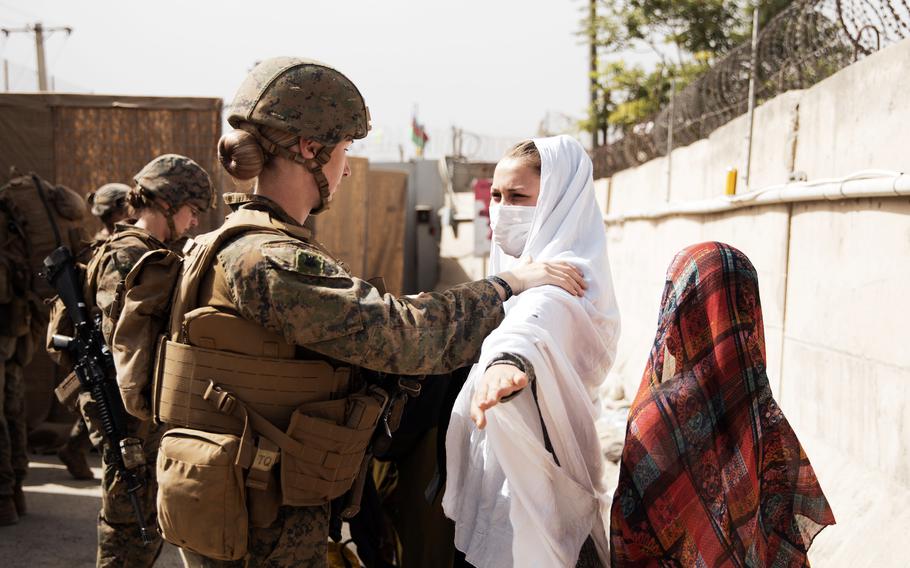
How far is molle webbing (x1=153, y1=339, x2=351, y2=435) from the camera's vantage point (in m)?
1.87

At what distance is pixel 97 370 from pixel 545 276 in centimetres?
223

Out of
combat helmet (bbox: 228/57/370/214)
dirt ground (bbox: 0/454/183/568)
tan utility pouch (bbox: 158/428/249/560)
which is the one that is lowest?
dirt ground (bbox: 0/454/183/568)

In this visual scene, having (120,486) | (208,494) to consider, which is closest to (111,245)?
(120,486)

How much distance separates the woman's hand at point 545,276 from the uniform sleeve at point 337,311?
0.60 ft

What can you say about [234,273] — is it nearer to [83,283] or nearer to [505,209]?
[505,209]

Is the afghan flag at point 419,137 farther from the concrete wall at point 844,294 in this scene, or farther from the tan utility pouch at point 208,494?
the tan utility pouch at point 208,494

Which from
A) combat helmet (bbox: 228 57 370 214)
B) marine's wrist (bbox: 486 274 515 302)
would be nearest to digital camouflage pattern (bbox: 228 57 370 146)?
combat helmet (bbox: 228 57 370 214)

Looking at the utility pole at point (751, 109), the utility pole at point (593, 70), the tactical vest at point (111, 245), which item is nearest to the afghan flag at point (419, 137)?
the utility pole at point (593, 70)

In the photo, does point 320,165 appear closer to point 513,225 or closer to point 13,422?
point 513,225

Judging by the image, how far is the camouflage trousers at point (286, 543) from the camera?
1.94 meters

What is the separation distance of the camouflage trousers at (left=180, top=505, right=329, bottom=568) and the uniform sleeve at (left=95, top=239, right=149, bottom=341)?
1.46 metres

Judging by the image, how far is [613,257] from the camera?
9.85 m

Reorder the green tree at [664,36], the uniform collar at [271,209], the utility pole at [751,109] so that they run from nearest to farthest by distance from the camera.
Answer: the uniform collar at [271,209], the utility pole at [751,109], the green tree at [664,36]

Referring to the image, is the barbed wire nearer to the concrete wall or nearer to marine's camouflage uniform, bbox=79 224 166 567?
the concrete wall
